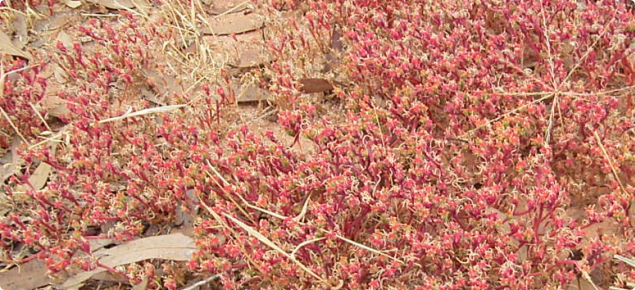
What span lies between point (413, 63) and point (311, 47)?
0.70 m

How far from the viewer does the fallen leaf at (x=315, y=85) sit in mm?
3090

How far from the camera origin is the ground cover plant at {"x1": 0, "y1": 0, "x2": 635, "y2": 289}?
2234 mm

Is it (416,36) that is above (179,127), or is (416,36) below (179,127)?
above

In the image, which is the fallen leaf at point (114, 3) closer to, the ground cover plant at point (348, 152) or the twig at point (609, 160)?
the ground cover plant at point (348, 152)

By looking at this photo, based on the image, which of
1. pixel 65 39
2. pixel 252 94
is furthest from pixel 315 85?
pixel 65 39

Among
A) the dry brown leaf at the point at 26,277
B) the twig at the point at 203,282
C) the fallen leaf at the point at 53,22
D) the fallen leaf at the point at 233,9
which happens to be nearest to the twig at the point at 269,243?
the twig at the point at 203,282

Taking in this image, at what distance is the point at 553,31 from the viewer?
2.75 m

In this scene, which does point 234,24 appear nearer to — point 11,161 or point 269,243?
point 11,161

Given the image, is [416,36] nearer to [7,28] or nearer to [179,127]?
[179,127]

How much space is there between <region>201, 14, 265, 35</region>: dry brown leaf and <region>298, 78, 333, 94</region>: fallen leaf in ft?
→ 2.08

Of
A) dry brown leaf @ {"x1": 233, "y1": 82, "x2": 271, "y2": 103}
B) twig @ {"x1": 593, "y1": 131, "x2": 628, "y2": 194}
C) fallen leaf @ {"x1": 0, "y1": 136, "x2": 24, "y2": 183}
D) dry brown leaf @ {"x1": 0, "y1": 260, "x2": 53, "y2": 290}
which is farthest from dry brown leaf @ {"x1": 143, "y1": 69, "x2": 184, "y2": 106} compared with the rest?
twig @ {"x1": 593, "y1": 131, "x2": 628, "y2": 194}

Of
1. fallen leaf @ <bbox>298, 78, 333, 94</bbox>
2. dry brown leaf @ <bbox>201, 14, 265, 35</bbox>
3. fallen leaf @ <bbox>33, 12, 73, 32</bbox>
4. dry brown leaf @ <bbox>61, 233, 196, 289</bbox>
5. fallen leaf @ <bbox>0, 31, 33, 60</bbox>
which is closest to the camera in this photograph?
dry brown leaf @ <bbox>61, 233, 196, 289</bbox>

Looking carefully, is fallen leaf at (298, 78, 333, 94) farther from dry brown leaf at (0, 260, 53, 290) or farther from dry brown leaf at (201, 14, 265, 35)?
dry brown leaf at (0, 260, 53, 290)

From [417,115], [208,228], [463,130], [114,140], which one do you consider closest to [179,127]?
[114,140]
